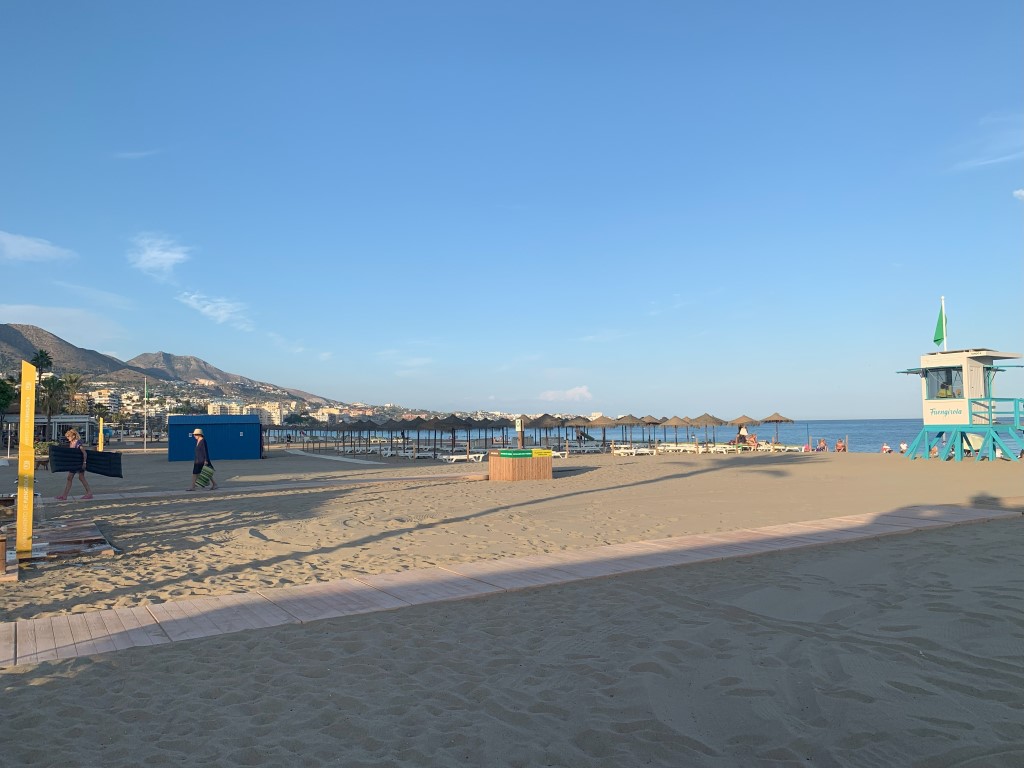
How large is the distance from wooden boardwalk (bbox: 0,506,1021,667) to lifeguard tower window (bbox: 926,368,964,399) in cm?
1910

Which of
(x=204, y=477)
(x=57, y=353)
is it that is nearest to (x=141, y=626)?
(x=204, y=477)

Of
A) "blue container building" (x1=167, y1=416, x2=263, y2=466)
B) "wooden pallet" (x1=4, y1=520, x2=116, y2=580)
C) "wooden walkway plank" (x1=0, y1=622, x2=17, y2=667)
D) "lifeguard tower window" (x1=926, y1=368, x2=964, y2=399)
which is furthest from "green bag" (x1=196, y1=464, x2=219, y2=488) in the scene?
"lifeguard tower window" (x1=926, y1=368, x2=964, y2=399)

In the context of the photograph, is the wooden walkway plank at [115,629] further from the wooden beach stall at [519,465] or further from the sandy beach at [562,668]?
the wooden beach stall at [519,465]

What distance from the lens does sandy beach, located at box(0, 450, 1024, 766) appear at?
308cm

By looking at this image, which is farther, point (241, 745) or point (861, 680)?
point (861, 680)

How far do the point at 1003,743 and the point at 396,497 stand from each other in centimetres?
1156

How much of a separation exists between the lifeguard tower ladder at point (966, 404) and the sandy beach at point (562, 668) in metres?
18.9

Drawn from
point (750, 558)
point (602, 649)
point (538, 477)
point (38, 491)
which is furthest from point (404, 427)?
point (602, 649)

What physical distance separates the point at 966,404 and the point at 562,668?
84.7 feet

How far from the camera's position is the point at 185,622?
5059 mm

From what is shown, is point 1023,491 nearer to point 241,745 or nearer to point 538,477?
point 538,477

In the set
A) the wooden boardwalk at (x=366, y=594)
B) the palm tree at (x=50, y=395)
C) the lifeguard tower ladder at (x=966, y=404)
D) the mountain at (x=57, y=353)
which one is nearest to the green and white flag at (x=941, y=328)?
the lifeguard tower ladder at (x=966, y=404)

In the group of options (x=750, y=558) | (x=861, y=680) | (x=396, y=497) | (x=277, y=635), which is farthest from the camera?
(x=396, y=497)

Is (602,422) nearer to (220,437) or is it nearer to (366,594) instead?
(220,437)
